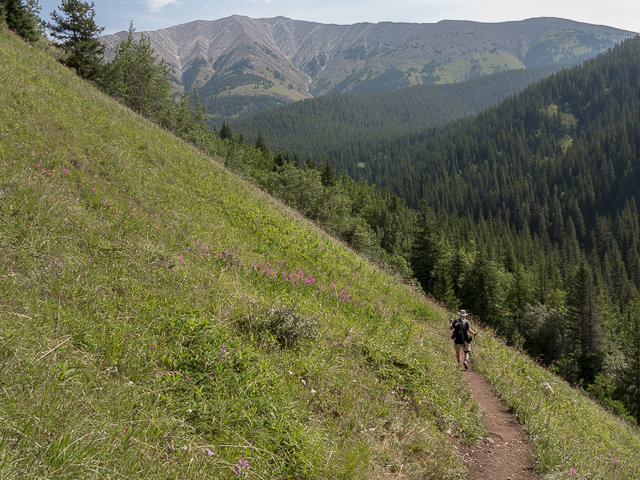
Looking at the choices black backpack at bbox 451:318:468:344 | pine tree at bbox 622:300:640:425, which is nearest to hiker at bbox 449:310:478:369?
black backpack at bbox 451:318:468:344

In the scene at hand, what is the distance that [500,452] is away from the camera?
19.1 ft

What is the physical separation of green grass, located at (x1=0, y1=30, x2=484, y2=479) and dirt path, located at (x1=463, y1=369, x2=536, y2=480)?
371 millimetres

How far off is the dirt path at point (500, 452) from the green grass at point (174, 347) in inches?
14.6

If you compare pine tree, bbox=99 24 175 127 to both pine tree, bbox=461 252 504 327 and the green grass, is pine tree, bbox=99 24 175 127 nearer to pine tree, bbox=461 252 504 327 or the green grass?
the green grass

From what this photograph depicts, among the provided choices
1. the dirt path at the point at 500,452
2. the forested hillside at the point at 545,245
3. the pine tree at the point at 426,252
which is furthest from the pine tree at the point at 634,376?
the dirt path at the point at 500,452

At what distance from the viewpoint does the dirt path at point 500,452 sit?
5.25 m

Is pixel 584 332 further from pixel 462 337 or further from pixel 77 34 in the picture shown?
pixel 77 34

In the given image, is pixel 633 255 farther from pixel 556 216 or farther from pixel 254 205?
pixel 254 205

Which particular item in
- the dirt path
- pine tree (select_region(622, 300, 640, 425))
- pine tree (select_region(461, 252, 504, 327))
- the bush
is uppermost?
the bush

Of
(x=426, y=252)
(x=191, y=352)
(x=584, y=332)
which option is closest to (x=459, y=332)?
(x=191, y=352)

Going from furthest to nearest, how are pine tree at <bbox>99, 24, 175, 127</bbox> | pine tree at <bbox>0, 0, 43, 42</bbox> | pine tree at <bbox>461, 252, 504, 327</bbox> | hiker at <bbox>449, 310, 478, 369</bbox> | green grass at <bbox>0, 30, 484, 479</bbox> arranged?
pine tree at <bbox>461, 252, 504, 327</bbox> < pine tree at <bbox>99, 24, 175, 127</bbox> < pine tree at <bbox>0, 0, 43, 42</bbox> < hiker at <bbox>449, 310, 478, 369</bbox> < green grass at <bbox>0, 30, 484, 479</bbox>

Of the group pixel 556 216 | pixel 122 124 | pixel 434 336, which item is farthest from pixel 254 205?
pixel 556 216

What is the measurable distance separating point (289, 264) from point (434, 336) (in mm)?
4689

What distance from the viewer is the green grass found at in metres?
2.90
